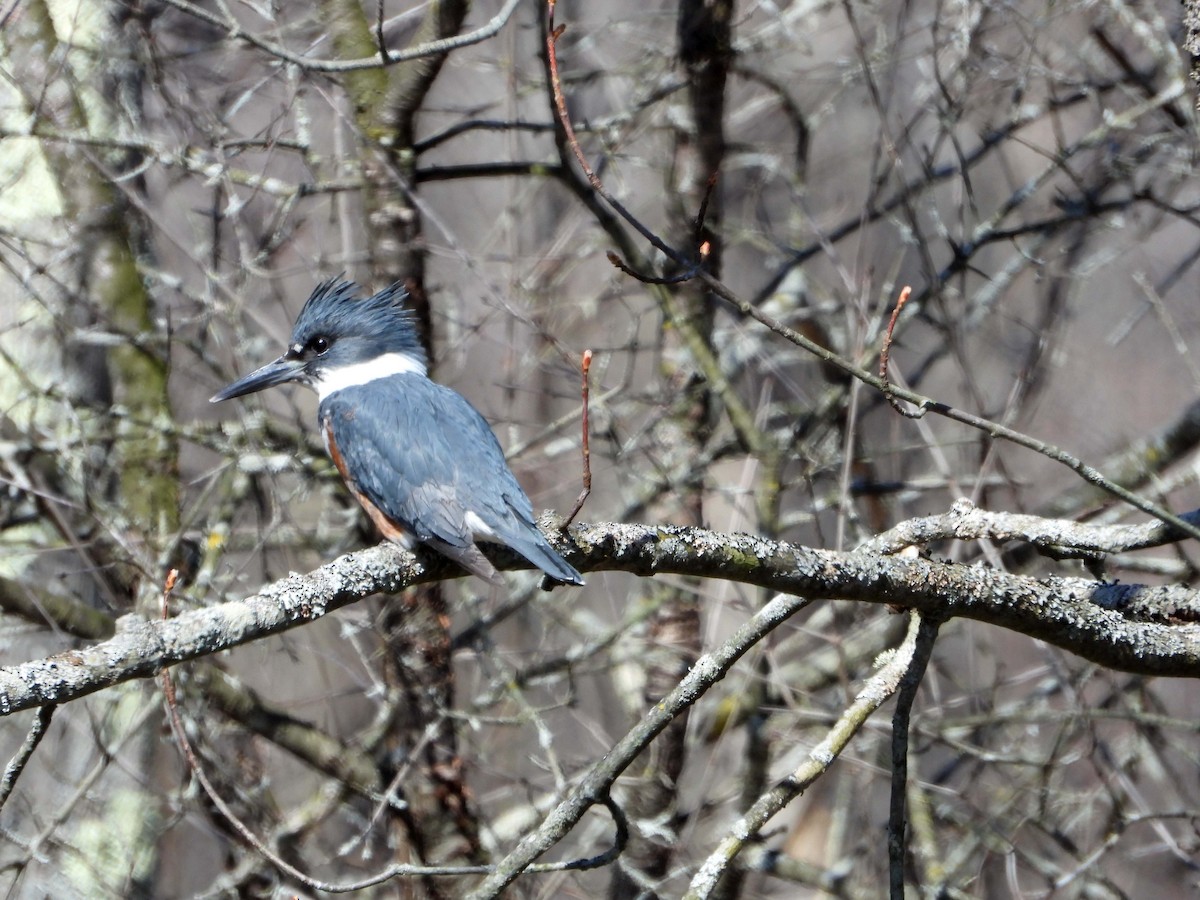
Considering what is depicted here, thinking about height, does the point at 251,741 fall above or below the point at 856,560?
below

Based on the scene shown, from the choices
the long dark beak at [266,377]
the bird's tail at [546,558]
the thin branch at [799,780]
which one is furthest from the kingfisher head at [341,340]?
the thin branch at [799,780]

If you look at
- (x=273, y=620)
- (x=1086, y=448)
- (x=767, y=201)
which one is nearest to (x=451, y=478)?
(x=273, y=620)

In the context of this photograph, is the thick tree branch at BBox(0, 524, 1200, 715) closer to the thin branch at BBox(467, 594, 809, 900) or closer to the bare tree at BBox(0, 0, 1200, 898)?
the thin branch at BBox(467, 594, 809, 900)

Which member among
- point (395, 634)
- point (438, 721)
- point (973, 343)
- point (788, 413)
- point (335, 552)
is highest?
point (973, 343)

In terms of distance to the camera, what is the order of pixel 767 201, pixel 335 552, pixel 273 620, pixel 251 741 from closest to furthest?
pixel 273 620, pixel 335 552, pixel 251 741, pixel 767 201

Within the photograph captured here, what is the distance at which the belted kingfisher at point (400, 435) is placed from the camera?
103 inches

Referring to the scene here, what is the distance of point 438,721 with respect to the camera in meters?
3.79

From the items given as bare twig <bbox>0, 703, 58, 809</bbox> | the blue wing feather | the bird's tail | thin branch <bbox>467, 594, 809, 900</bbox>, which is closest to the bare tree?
the blue wing feather

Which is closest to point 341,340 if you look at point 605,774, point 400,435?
point 400,435

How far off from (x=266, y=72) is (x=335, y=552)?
1.70 m

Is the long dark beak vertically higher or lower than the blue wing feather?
higher

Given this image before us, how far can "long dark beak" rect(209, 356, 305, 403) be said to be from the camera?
11.3ft

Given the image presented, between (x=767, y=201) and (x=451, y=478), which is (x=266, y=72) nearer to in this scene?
(x=451, y=478)

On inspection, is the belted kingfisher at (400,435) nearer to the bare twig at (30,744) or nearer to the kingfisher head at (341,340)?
the kingfisher head at (341,340)
